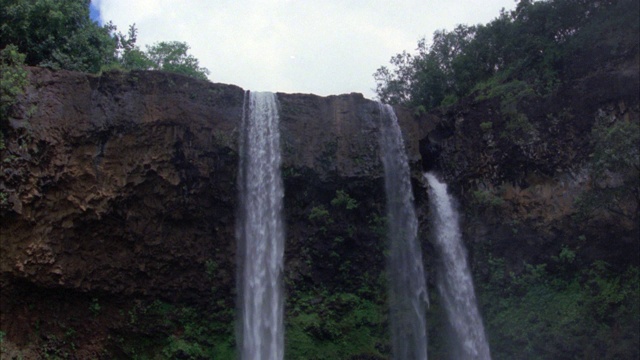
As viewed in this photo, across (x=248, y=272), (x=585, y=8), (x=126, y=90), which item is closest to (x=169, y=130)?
(x=126, y=90)

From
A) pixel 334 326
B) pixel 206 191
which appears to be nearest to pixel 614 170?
pixel 334 326

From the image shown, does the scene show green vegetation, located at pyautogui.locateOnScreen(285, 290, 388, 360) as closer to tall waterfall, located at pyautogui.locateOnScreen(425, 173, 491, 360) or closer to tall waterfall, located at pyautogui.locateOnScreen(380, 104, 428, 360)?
tall waterfall, located at pyautogui.locateOnScreen(380, 104, 428, 360)

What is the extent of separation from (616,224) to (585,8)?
7.44m

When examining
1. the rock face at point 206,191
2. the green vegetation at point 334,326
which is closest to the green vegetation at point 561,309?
A: the rock face at point 206,191

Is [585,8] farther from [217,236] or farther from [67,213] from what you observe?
[67,213]

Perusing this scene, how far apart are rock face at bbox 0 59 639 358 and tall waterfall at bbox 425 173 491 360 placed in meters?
0.42

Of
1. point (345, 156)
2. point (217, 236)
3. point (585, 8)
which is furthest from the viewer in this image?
point (585, 8)

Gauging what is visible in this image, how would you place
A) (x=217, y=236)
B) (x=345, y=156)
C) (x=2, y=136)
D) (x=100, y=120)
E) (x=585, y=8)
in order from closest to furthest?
1. (x=2, y=136)
2. (x=100, y=120)
3. (x=217, y=236)
4. (x=345, y=156)
5. (x=585, y=8)

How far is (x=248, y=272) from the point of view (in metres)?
15.2

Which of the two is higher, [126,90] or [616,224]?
[126,90]

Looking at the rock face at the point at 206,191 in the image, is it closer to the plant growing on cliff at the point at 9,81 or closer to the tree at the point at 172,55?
the plant growing on cliff at the point at 9,81

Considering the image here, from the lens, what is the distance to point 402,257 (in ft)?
53.9

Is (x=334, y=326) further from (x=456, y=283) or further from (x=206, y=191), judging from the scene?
(x=206, y=191)

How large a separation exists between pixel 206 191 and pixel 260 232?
72.7 inches
